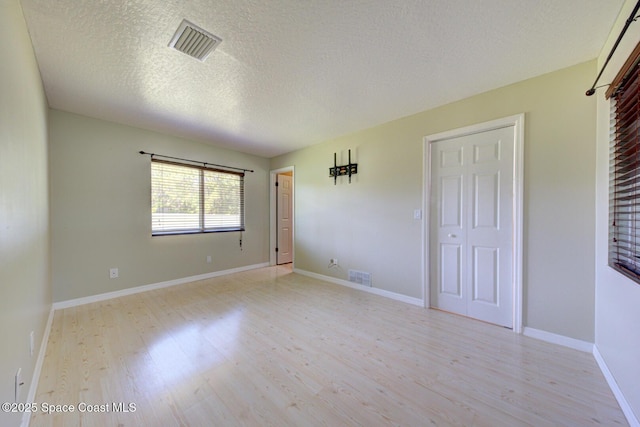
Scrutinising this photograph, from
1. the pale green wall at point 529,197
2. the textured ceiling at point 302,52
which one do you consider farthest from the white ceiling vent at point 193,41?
the pale green wall at point 529,197

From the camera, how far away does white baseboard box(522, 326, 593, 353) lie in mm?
2078

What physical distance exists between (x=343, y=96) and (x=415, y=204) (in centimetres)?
156

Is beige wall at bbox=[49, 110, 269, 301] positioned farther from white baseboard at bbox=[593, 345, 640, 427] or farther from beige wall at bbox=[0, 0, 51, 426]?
white baseboard at bbox=[593, 345, 640, 427]

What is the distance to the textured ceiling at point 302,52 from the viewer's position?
1549 mm

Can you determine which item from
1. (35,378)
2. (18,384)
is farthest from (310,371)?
(35,378)

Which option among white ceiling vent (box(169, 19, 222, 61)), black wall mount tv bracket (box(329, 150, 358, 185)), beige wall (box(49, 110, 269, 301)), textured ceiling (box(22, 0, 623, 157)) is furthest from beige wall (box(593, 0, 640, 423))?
beige wall (box(49, 110, 269, 301))

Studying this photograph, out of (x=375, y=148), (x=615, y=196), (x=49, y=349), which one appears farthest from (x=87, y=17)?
(x=615, y=196)

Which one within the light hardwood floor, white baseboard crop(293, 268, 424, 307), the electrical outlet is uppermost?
the electrical outlet

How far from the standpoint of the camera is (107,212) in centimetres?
337

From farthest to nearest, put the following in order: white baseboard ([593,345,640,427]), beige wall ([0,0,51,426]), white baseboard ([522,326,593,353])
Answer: white baseboard ([522,326,593,353]), white baseboard ([593,345,640,427]), beige wall ([0,0,51,426])

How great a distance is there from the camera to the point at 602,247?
1.91 metres

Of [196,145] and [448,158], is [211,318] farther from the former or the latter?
[448,158]

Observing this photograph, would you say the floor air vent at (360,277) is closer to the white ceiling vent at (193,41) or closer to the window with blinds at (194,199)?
the window with blinds at (194,199)

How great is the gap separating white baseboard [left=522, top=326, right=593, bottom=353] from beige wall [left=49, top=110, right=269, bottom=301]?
448 centimetres
